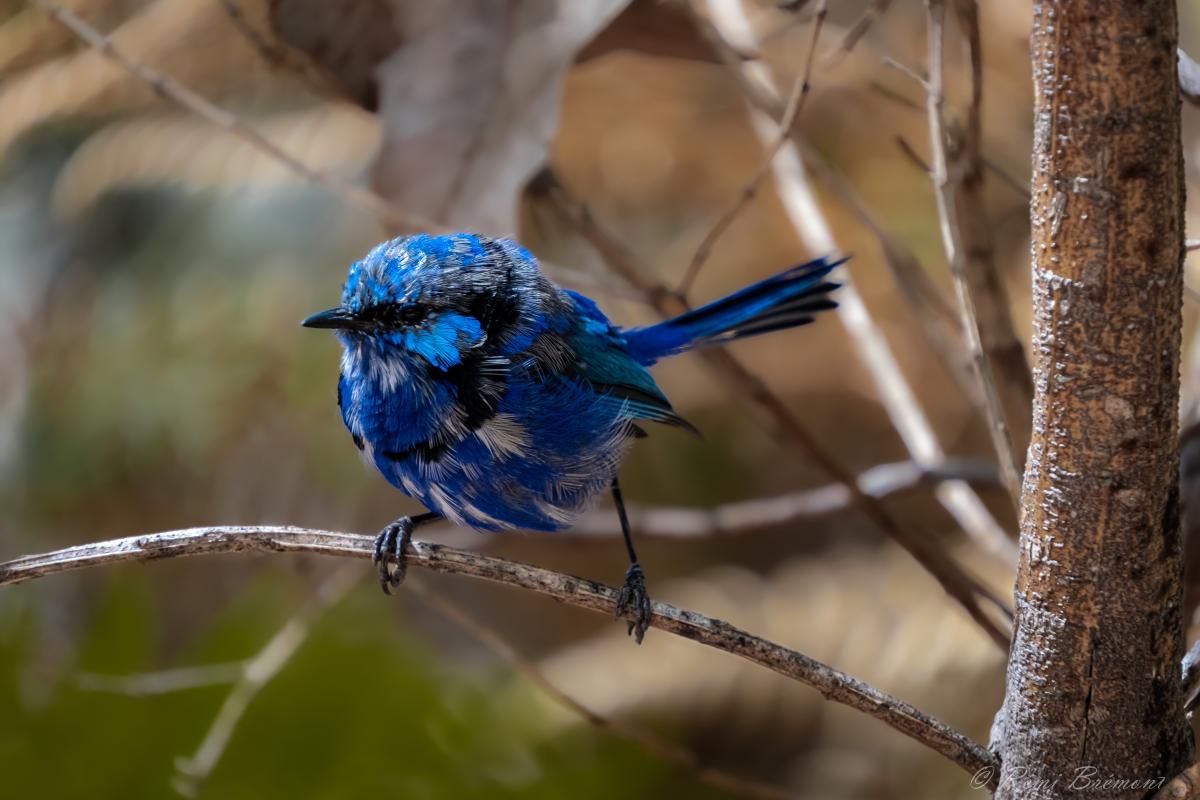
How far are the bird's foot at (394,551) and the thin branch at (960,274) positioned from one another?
3.44 ft

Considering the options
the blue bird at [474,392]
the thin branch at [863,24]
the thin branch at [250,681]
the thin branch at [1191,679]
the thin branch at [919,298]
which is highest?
the thin branch at [863,24]

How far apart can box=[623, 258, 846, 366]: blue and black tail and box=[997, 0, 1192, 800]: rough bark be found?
1273 mm

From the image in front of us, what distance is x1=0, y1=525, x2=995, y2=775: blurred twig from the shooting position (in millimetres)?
1551

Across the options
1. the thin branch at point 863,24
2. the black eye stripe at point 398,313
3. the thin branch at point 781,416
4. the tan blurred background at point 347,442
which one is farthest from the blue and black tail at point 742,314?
the tan blurred background at point 347,442

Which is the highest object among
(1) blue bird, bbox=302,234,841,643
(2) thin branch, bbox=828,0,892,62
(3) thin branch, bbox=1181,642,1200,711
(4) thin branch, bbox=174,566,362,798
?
(2) thin branch, bbox=828,0,892,62

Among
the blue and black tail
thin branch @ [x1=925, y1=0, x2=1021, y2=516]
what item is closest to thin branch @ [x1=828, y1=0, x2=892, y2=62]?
thin branch @ [x1=925, y1=0, x2=1021, y2=516]

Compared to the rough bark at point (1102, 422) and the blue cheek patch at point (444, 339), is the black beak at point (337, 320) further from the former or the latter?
the rough bark at point (1102, 422)

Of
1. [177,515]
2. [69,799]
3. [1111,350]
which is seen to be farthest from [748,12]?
[69,799]

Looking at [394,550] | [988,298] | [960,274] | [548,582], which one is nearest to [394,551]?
[394,550]

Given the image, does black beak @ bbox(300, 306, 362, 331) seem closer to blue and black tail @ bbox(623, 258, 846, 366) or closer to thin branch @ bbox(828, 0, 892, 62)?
blue and black tail @ bbox(623, 258, 846, 366)

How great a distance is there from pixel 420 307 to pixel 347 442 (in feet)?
10.2

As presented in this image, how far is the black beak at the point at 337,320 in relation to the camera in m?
2.17

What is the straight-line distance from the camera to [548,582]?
1.70 m

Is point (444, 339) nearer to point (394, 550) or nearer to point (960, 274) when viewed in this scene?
point (394, 550)
